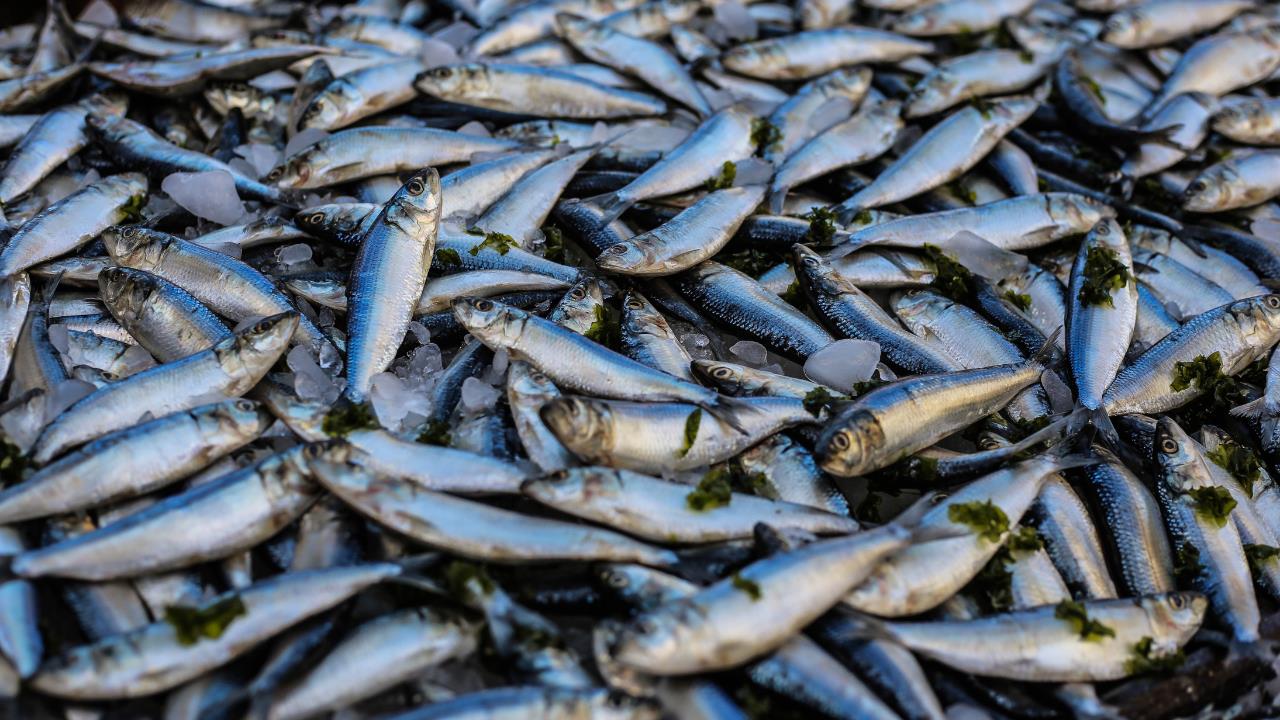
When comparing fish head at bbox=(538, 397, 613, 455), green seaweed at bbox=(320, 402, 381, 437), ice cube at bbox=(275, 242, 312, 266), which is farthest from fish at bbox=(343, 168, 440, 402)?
Result: fish head at bbox=(538, 397, 613, 455)

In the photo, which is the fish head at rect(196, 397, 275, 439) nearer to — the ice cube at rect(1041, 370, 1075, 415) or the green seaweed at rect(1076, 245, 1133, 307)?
the ice cube at rect(1041, 370, 1075, 415)

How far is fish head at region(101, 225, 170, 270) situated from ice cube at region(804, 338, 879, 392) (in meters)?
2.66

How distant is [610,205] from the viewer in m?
4.39

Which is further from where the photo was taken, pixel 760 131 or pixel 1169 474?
pixel 760 131

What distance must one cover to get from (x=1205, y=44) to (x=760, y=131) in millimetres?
3035

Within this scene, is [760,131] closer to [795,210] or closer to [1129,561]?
[795,210]

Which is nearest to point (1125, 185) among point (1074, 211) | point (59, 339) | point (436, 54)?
point (1074, 211)

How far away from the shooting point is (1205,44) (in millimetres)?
5832

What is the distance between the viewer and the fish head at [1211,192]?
4.91 meters

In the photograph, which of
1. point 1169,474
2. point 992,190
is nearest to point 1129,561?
point 1169,474

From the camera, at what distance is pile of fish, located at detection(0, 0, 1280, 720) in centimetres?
276

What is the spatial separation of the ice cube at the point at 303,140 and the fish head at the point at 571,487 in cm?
258

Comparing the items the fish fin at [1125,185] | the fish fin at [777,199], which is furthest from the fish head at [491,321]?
the fish fin at [1125,185]

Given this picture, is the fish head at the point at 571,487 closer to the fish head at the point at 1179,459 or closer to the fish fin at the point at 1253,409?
the fish head at the point at 1179,459
